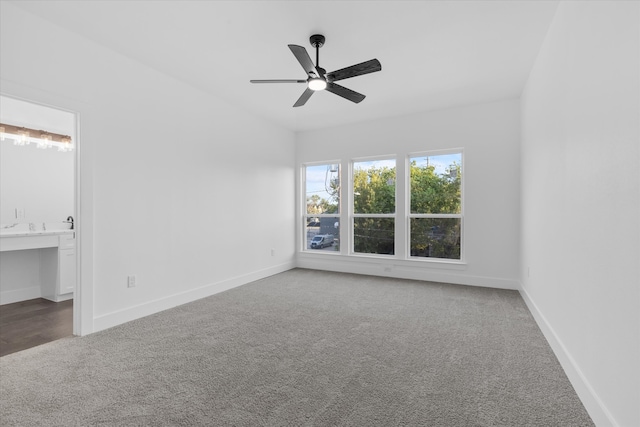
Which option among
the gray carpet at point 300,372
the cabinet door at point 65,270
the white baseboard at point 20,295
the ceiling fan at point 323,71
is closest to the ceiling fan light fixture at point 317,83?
the ceiling fan at point 323,71

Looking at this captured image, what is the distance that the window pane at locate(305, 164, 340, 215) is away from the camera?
597 centimetres

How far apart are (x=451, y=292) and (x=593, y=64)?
320 centimetres

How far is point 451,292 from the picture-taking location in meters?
4.32

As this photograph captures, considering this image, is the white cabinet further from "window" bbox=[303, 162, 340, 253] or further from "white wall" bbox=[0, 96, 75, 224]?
"window" bbox=[303, 162, 340, 253]

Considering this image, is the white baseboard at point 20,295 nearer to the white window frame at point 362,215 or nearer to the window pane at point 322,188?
the window pane at point 322,188

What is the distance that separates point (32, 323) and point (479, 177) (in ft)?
19.1

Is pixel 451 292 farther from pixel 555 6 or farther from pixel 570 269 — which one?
pixel 555 6

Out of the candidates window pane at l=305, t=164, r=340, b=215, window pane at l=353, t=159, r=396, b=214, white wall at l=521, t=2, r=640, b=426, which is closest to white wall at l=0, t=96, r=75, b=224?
window pane at l=305, t=164, r=340, b=215

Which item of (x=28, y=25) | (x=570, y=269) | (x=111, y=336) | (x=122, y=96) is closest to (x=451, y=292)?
(x=570, y=269)

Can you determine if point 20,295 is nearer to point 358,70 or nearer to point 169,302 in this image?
point 169,302

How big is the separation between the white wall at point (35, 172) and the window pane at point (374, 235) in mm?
4518

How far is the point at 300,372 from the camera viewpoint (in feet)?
7.25

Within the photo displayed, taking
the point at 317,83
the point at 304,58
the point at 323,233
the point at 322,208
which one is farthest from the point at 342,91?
the point at 323,233

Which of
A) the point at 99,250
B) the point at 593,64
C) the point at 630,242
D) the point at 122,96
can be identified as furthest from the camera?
the point at 122,96
